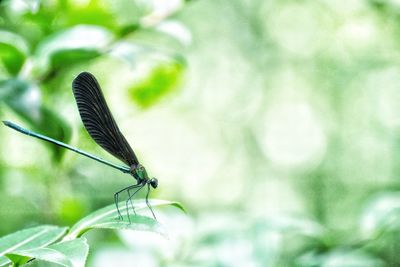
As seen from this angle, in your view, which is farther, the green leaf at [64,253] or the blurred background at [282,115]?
the blurred background at [282,115]

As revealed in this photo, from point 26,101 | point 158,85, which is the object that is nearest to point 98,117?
point 26,101

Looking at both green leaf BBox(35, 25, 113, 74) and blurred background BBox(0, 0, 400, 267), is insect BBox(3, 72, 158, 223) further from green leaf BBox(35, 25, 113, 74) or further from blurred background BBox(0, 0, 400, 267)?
blurred background BBox(0, 0, 400, 267)

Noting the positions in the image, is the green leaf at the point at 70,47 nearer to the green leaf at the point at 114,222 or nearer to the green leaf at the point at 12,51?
the green leaf at the point at 12,51

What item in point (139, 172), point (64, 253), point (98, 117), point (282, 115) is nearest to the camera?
point (64, 253)

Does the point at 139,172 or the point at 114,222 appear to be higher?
the point at 139,172

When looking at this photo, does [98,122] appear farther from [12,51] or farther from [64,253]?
[64,253]

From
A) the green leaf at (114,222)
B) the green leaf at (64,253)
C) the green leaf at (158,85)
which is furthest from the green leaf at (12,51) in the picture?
the green leaf at (64,253)
